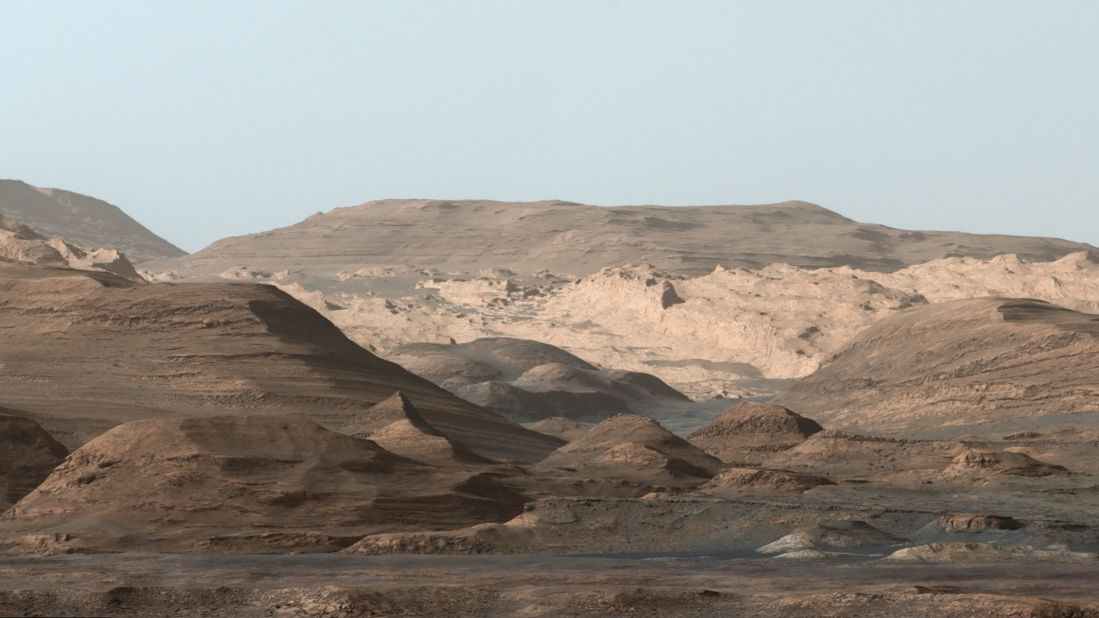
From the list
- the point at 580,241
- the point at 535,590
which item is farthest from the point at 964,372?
the point at 580,241

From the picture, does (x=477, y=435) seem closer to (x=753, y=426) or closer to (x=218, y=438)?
(x=753, y=426)

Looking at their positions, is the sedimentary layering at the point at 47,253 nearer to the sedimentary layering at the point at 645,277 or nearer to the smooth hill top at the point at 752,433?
the sedimentary layering at the point at 645,277

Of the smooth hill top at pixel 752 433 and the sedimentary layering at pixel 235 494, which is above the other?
the sedimentary layering at pixel 235 494

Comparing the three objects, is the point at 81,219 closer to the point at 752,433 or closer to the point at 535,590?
the point at 752,433

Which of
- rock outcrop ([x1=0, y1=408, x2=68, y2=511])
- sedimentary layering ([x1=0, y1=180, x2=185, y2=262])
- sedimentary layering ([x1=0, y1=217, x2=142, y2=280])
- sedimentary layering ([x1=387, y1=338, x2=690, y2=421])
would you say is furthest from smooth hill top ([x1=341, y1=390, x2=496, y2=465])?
sedimentary layering ([x1=0, y1=180, x2=185, y2=262])

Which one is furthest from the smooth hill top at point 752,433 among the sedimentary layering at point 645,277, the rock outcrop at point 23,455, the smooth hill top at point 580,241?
the smooth hill top at point 580,241
